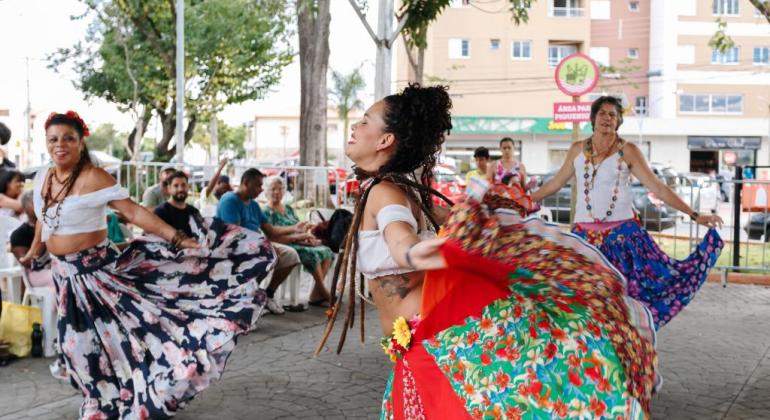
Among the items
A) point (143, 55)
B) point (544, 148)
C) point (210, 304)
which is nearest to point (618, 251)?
point (210, 304)

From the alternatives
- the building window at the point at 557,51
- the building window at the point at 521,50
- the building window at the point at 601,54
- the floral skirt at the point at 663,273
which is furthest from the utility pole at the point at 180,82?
the building window at the point at 601,54

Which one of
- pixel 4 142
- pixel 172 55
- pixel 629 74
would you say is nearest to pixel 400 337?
pixel 4 142

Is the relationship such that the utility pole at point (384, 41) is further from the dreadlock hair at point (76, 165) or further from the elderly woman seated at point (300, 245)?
the dreadlock hair at point (76, 165)

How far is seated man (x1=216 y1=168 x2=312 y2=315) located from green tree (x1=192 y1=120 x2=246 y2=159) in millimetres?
57256

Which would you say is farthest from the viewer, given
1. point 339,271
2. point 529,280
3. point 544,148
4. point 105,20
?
point 544,148

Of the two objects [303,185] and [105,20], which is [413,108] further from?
[105,20]

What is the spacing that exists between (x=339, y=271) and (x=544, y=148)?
46381 millimetres

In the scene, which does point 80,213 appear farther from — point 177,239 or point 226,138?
point 226,138

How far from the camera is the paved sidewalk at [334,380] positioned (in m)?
5.25

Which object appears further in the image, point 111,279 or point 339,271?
point 111,279

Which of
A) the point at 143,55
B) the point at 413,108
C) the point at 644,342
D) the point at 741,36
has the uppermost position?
the point at 741,36

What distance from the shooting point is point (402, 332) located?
2672 millimetres

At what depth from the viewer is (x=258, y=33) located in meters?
27.9

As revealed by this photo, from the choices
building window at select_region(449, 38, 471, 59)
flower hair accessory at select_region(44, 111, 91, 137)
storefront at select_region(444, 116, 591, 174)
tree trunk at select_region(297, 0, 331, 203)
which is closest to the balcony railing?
building window at select_region(449, 38, 471, 59)
